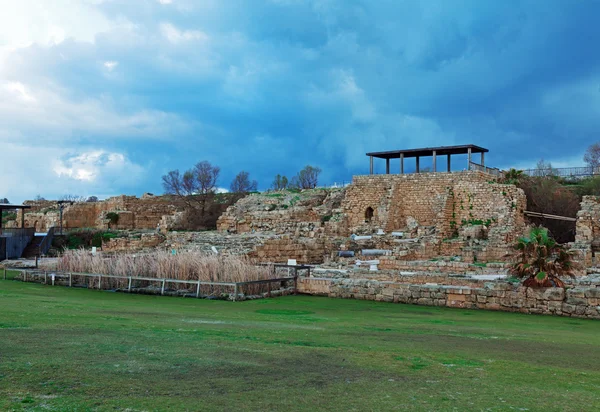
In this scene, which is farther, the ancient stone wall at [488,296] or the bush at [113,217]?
the bush at [113,217]

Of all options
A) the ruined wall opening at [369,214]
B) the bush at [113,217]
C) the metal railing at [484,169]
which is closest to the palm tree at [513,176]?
the metal railing at [484,169]

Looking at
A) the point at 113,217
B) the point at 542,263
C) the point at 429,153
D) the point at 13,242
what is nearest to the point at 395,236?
the point at 429,153

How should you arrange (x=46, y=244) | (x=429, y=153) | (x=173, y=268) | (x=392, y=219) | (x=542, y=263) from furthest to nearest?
1. (x=429, y=153)
2. (x=392, y=219)
3. (x=46, y=244)
4. (x=173, y=268)
5. (x=542, y=263)

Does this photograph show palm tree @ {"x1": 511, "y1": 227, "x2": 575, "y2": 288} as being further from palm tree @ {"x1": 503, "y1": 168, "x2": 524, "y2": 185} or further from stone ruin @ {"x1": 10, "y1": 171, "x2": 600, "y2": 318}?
palm tree @ {"x1": 503, "y1": 168, "x2": 524, "y2": 185}

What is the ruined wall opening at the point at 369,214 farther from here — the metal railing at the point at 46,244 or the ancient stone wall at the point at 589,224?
the metal railing at the point at 46,244

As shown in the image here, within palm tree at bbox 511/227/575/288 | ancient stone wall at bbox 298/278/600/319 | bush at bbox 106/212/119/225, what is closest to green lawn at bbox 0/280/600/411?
ancient stone wall at bbox 298/278/600/319

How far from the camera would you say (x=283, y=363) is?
6.33 meters

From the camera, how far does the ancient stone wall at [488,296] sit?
41.1 feet

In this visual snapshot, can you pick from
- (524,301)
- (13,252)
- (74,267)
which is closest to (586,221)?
(524,301)

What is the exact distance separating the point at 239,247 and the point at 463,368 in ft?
67.6

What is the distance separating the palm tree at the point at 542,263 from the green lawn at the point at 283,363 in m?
2.33

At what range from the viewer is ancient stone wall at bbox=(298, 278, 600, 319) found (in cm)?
1253

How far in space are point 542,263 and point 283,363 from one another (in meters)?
8.99

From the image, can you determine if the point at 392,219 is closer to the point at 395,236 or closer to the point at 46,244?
the point at 395,236
